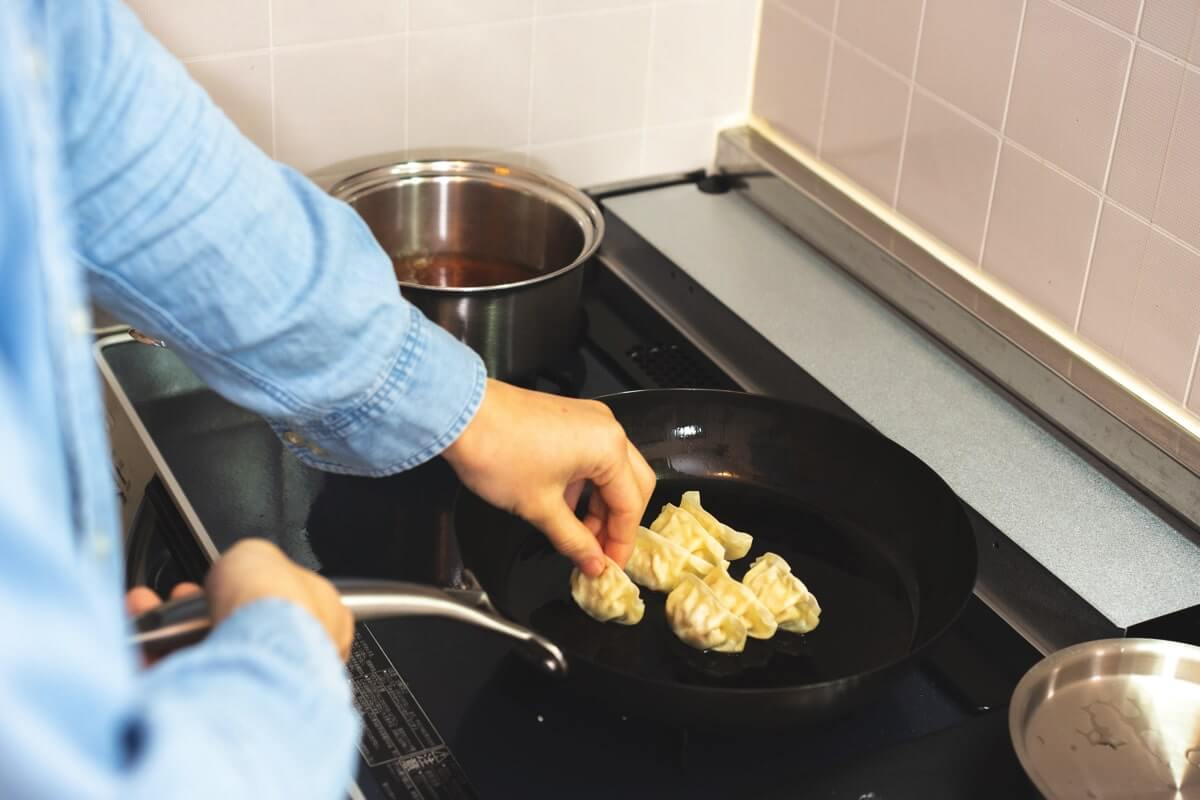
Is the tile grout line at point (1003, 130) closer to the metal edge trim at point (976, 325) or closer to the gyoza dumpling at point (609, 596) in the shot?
the metal edge trim at point (976, 325)

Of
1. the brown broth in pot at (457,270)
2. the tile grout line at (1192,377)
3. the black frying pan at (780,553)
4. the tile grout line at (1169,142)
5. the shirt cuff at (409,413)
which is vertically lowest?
the black frying pan at (780,553)

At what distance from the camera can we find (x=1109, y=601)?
1059mm

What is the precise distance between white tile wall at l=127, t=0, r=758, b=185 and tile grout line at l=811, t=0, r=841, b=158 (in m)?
0.14

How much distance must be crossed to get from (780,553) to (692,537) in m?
0.09

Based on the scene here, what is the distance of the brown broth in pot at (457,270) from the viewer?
1427mm

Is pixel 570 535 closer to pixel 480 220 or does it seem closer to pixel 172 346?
pixel 172 346

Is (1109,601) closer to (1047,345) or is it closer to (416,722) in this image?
(1047,345)

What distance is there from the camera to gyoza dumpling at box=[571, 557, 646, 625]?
103 cm

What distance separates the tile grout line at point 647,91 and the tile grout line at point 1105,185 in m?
0.56

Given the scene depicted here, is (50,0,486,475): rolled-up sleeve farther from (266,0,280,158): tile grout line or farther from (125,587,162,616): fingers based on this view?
(266,0,280,158): tile grout line

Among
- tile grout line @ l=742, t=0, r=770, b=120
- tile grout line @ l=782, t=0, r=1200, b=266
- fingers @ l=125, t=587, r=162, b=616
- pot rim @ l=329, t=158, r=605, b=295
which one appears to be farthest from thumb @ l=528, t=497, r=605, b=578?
tile grout line @ l=742, t=0, r=770, b=120

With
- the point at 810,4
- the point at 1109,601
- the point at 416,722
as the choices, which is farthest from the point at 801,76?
the point at 416,722

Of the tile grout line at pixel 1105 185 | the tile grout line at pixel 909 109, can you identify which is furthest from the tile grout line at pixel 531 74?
the tile grout line at pixel 1105 185

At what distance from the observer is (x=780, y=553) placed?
1.15 meters
